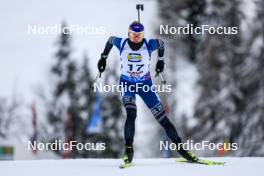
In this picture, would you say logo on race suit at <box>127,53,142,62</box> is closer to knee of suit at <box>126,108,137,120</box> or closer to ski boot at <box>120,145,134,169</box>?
knee of suit at <box>126,108,137,120</box>

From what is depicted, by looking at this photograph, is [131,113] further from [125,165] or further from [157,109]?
[125,165]

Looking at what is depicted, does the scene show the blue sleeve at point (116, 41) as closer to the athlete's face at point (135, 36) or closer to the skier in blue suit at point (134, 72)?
the skier in blue suit at point (134, 72)

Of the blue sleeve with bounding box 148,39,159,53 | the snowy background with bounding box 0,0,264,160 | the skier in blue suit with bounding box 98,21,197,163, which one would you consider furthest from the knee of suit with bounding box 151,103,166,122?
the snowy background with bounding box 0,0,264,160

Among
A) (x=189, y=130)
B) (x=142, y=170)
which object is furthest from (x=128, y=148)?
(x=189, y=130)

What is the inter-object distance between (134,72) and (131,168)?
1.37m

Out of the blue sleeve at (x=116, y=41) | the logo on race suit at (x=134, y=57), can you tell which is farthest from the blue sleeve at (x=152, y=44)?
the blue sleeve at (x=116, y=41)

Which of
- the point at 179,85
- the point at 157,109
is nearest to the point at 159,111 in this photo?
the point at 157,109

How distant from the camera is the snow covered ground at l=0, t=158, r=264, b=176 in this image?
31.6ft

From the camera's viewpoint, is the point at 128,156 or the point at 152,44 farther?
the point at 152,44

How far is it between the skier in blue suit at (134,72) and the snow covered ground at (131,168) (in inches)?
15.2

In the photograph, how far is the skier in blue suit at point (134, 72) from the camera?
1054 centimetres

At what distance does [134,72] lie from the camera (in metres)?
10.7

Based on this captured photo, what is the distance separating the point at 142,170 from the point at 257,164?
5.78ft

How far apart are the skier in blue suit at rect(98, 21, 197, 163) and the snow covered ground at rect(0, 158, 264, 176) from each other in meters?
0.39
